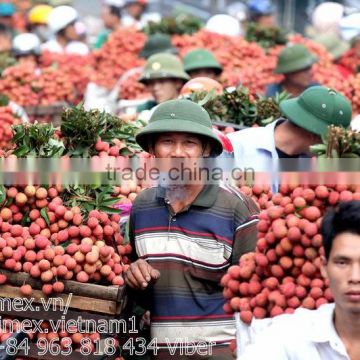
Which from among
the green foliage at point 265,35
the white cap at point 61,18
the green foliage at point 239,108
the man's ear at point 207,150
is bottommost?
the man's ear at point 207,150

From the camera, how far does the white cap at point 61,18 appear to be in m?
14.4

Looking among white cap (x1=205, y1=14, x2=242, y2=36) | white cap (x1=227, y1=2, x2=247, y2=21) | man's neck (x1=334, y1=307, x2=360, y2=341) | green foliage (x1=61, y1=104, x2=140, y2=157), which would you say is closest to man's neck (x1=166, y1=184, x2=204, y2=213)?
green foliage (x1=61, y1=104, x2=140, y2=157)

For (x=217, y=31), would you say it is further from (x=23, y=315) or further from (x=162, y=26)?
(x=23, y=315)

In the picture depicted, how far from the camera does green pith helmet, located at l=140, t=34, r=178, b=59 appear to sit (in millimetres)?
11422

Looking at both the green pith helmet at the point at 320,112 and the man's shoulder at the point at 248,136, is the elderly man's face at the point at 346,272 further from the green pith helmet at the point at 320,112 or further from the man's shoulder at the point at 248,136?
the man's shoulder at the point at 248,136

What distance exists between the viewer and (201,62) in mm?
9984

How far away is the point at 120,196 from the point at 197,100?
1904 millimetres

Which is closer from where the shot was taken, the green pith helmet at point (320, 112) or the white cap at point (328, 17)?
the green pith helmet at point (320, 112)

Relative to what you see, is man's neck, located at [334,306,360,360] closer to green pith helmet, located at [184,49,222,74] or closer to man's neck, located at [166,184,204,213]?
man's neck, located at [166,184,204,213]

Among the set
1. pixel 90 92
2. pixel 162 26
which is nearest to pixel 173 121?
pixel 90 92

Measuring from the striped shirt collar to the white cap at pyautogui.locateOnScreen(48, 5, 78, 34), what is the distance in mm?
9563

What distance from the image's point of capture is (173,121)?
5.13m

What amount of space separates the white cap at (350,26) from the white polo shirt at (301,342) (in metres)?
10.4

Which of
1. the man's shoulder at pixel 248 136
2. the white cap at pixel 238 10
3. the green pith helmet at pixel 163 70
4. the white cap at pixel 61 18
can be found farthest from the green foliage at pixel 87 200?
the white cap at pixel 238 10
